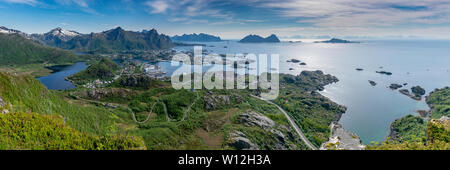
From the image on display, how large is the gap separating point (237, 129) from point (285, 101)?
2001 inches

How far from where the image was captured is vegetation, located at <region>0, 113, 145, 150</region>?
1368cm

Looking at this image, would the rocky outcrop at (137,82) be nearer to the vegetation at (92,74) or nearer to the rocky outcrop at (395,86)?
the vegetation at (92,74)

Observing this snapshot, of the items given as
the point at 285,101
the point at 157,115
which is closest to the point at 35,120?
the point at 157,115

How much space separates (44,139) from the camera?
589 inches

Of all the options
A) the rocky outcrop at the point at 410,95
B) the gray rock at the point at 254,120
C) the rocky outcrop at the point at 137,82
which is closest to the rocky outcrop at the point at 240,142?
the gray rock at the point at 254,120

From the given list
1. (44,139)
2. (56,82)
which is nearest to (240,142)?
(44,139)

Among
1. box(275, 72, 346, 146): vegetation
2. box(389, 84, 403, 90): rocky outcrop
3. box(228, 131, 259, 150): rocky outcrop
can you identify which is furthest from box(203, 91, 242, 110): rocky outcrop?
box(389, 84, 403, 90): rocky outcrop

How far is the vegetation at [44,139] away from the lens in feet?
44.9

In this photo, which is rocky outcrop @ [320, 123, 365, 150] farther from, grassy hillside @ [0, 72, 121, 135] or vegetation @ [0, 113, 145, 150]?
grassy hillside @ [0, 72, 121, 135]

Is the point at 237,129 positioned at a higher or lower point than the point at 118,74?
lower

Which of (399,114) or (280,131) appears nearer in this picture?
(280,131)

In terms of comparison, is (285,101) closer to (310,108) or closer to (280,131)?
(310,108)

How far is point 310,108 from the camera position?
290 feet

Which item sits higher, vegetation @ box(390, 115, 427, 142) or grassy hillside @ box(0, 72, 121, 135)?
grassy hillside @ box(0, 72, 121, 135)
